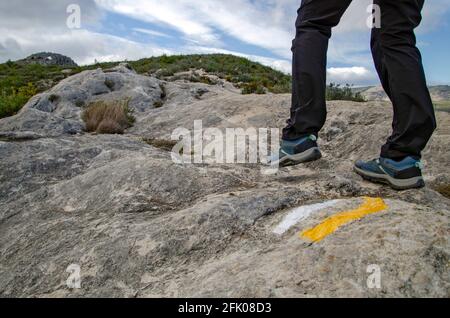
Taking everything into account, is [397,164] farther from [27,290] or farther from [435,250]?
[27,290]

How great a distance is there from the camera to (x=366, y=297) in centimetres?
172

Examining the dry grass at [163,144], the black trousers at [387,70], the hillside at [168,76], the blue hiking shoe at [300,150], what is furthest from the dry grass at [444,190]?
the hillside at [168,76]

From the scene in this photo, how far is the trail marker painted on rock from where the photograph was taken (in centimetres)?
228

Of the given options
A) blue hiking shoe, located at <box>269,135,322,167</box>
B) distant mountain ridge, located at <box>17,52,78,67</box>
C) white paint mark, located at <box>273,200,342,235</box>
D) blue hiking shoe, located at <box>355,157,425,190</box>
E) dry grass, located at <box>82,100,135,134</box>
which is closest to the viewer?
white paint mark, located at <box>273,200,342,235</box>

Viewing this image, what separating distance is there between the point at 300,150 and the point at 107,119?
5370mm

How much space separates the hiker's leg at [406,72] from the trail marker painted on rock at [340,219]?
64 cm

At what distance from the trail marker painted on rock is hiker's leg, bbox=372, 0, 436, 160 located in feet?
A: 2.10

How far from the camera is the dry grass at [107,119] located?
748 cm

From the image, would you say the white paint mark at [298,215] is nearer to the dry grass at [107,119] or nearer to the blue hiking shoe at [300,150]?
the blue hiking shoe at [300,150]

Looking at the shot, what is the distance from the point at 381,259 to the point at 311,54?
174cm

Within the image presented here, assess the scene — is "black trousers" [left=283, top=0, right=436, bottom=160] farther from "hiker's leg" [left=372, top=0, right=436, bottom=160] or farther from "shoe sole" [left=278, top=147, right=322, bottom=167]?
"shoe sole" [left=278, top=147, right=322, bottom=167]

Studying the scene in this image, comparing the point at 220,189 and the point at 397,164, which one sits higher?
the point at 397,164

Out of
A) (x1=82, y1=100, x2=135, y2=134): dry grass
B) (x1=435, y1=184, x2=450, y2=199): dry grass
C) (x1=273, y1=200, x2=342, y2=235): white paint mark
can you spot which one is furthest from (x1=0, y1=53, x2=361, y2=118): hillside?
(x1=273, y1=200, x2=342, y2=235): white paint mark

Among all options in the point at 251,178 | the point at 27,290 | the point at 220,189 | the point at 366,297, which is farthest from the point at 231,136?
the point at 366,297
